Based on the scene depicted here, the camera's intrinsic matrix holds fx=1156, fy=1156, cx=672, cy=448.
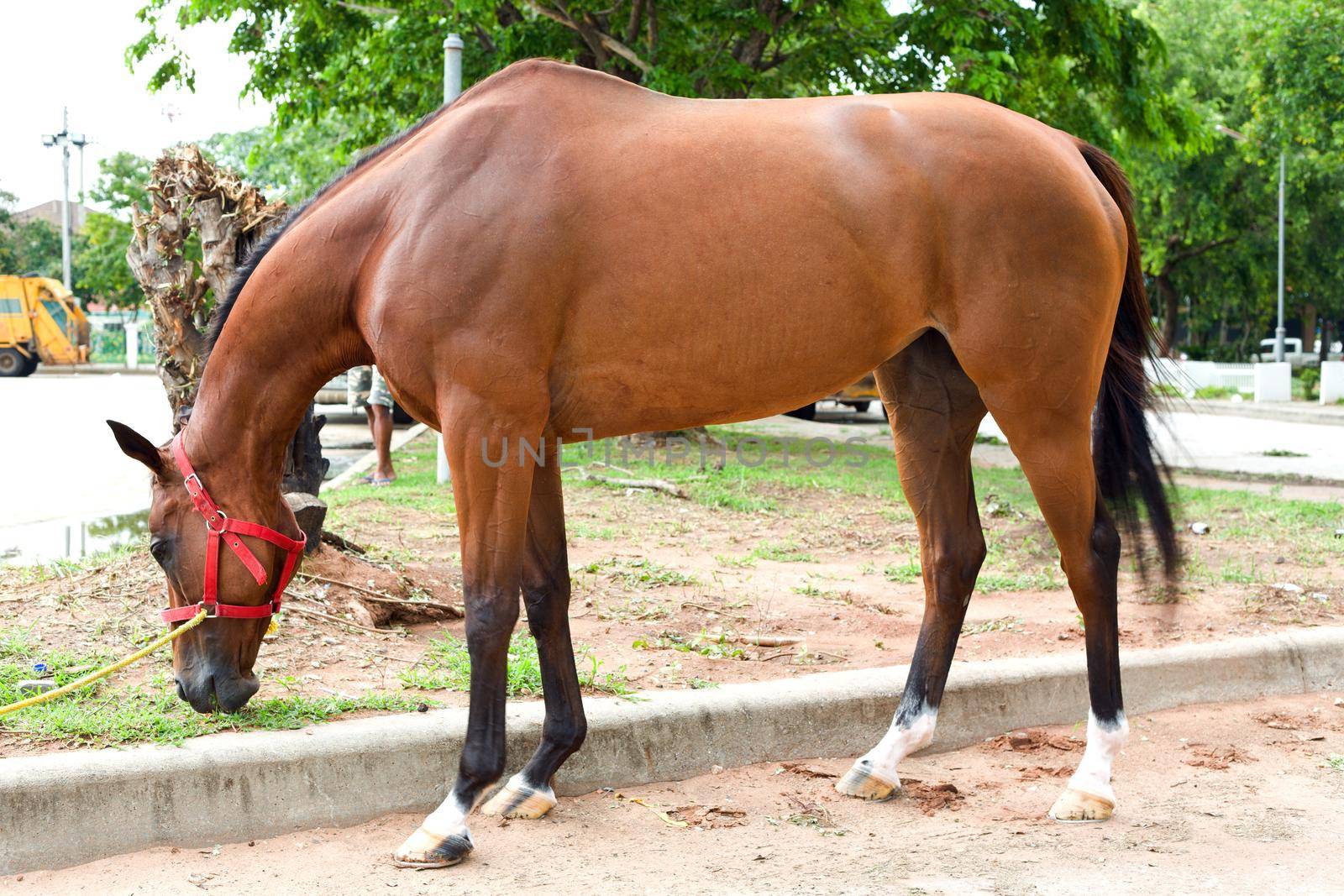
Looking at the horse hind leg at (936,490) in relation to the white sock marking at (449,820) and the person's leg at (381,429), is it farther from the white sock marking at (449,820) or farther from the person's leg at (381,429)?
the person's leg at (381,429)

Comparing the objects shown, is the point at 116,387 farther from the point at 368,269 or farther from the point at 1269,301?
the point at 1269,301

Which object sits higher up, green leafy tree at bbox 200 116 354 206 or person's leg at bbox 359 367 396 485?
green leafy tree at bbox 200 116 354 206

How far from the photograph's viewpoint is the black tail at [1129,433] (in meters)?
3.99

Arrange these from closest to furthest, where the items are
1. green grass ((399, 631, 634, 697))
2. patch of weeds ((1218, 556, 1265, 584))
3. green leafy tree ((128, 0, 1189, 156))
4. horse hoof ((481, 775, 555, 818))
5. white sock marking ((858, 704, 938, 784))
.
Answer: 1. horse hoof ((481, 775, 555, 818))
2. white sock marking ((858, 704, 938, 784))
3. green grass ((399, 631, 634, 697))
4. patch of weeds ((1218, 556, 1265, 584))
5. green leafy tree ((128, 0, 1189, 156))

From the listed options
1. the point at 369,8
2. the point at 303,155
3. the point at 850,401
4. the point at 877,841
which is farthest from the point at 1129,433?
the point at 303,155

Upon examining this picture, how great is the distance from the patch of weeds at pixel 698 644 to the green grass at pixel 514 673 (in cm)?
30

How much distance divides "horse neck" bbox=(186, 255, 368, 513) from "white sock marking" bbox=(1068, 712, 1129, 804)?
8.44ft

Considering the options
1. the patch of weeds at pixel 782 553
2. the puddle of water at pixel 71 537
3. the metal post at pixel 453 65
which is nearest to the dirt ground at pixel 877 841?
the patch of weeds at pixel 782 553

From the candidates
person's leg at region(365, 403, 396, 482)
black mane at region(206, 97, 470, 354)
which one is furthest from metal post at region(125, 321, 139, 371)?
black mane at region(206, 97, 470, 354)

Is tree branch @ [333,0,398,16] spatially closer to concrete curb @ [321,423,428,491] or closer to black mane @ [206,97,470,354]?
concrete curb @ [321,423,428,491]

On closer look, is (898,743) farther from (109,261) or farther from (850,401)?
(109,261)

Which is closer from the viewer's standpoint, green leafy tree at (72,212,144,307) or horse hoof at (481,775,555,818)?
horse hoof at (481,775,555,818)

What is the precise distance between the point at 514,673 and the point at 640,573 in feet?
6.40

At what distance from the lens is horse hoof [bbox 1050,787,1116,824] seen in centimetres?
349
